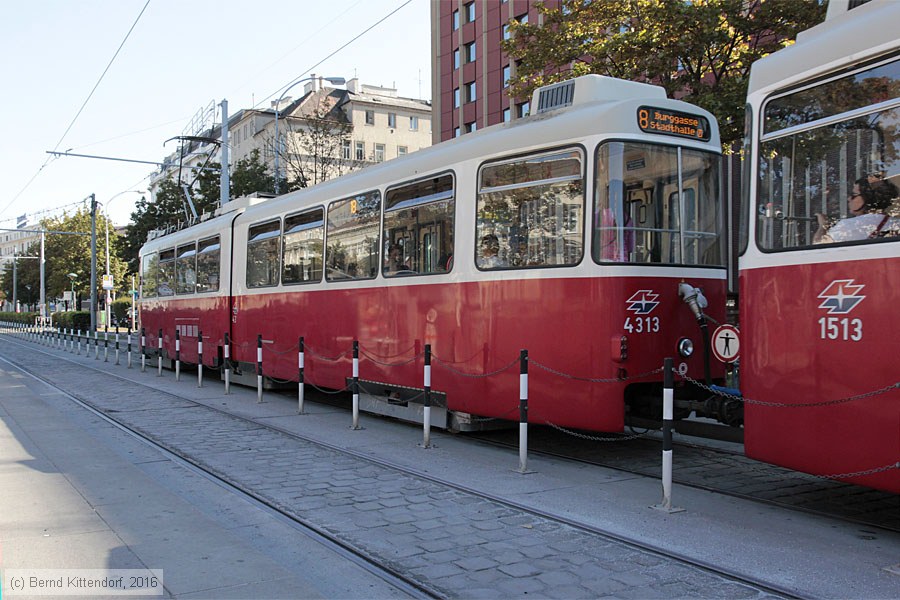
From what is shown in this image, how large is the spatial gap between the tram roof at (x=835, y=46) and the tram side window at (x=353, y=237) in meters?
5.60

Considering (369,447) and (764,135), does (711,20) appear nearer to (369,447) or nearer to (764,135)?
(764,135)

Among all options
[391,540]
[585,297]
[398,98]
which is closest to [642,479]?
[585,297]

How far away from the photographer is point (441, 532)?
5.40 metres

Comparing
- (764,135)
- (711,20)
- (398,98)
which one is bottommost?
(764,135)

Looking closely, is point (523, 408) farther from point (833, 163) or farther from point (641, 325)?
point (833, 163)

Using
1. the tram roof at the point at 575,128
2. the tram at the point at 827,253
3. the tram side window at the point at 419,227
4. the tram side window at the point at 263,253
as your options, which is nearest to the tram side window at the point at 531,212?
the tram roof at the point at 575,128

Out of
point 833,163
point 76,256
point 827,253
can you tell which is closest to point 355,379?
point 827,253

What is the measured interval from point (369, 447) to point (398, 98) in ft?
213

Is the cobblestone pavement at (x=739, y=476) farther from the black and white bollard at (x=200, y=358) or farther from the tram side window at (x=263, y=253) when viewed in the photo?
the black and white bollard at (x=200, y=358)

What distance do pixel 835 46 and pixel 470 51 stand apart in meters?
39.3

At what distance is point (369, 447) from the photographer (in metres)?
8.74

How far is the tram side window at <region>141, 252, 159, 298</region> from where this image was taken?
20.4m

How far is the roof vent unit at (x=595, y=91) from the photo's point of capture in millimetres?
7551

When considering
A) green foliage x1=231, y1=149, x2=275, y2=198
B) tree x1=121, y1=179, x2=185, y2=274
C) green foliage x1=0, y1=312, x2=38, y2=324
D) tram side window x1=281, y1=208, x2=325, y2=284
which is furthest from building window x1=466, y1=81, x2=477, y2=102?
green foliage x1=0, y1=312, x2=38, y2=324
